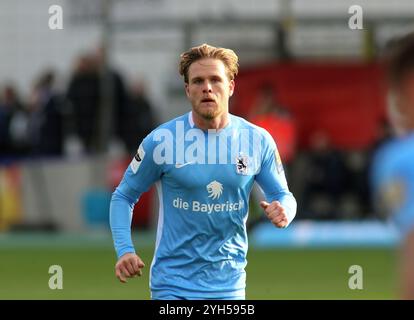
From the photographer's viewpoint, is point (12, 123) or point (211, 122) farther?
point (12, 123)

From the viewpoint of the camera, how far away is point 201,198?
6.46m

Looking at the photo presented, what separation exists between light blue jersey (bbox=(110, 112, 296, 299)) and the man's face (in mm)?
180

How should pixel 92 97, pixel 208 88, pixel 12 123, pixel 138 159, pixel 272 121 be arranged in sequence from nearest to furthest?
pixel 208 88, pixel 138 159, pixel 272 121, pixel 92 97, pixel 12 123

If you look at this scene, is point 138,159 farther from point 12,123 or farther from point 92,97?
point 12,123

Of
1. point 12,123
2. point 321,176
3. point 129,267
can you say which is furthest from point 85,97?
point 129,267

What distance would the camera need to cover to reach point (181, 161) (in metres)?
6.53

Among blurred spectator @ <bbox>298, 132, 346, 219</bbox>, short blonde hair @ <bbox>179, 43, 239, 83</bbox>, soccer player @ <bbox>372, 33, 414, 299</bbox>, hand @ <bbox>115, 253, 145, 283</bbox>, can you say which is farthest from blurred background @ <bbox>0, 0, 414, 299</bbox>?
soccer player @ <bbox>372, 33, 414, 299</bbox>

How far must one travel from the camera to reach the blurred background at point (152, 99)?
2058 centimetres

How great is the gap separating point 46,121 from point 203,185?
15.1 meters

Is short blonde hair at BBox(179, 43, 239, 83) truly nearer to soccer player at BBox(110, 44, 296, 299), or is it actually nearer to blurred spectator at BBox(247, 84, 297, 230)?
soccer player at BBox(110, 44, 296, 299)

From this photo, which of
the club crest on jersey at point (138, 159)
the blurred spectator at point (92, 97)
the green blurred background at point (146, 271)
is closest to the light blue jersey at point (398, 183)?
the club crest on jersey at point (138, 159)

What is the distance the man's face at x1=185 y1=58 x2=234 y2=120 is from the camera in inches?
251
